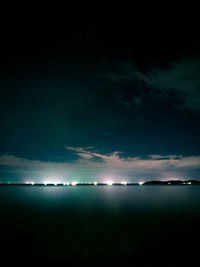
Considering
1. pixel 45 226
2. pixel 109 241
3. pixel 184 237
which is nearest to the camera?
pixel 109 241

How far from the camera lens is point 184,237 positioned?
1283 cm

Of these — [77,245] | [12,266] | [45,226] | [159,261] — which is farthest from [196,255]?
[45,226]

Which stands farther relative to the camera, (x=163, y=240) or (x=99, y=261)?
(x=163, y=240)

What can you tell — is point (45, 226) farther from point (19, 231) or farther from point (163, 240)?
point (163, 240)

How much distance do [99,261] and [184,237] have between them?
24.8 ft

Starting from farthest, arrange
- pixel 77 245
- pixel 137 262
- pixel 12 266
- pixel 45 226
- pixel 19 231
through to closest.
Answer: pixel 45 226 < pixel 19 231 < pixel 77 245 < pixel 137 262 < pixel 12 266

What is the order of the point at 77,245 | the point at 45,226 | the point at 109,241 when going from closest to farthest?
the point at 77,245 → the point at 109,241 → the point at 45,226

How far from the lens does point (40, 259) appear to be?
9094 millimetres

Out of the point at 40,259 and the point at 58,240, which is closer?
the point at 40,259

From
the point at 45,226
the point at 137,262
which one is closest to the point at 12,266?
the point at 137,262

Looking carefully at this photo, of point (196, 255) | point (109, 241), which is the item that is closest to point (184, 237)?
point (196, 255)

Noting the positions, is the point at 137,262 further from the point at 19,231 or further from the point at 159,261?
the point at 19,231

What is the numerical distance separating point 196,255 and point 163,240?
9.49 feet

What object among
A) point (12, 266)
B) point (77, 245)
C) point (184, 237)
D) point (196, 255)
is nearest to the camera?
point (12, 266)
